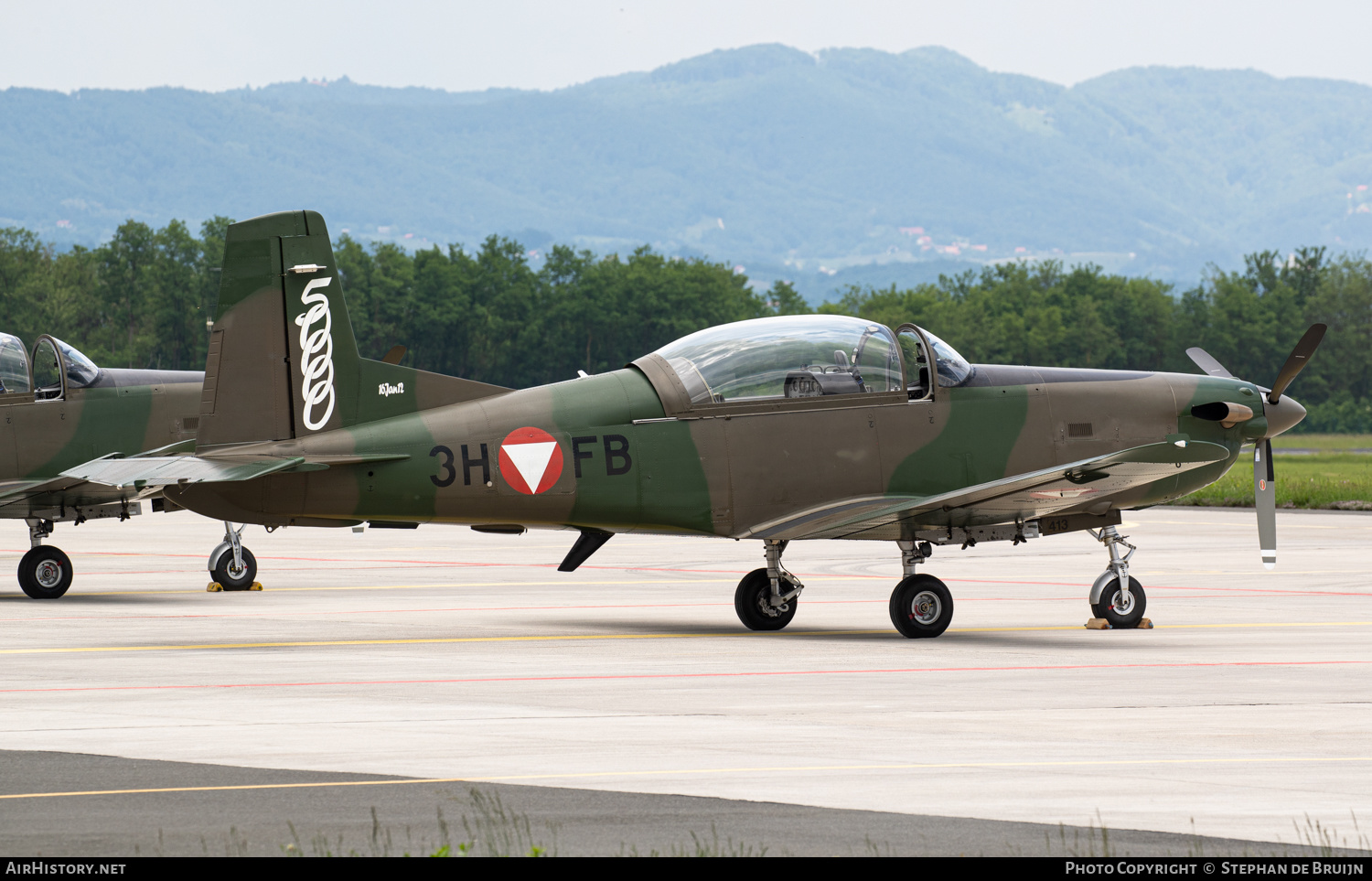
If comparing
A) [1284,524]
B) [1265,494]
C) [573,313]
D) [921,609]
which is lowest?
[921,609]

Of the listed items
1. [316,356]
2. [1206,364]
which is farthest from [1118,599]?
[316,356]

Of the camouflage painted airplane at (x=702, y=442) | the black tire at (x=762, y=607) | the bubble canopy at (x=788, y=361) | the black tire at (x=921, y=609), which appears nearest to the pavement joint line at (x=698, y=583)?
the camouflage painted airplane at (x=702, y=442)

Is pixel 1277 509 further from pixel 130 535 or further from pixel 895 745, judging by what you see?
pixel 895 745

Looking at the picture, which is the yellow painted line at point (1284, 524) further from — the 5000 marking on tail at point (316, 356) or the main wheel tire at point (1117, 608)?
the 5000 marking on tail at point (316, 356)

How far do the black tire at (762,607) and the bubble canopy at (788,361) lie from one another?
1.85m

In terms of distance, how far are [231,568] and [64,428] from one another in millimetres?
2594

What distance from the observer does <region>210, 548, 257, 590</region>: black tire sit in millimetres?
20938

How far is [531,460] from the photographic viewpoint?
14.6 meters

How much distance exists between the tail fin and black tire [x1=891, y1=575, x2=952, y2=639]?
13.1ft

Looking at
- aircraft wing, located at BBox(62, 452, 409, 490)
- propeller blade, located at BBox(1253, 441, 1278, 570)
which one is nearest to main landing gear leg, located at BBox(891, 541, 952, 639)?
propeller blade, located at BBox(1253, 441, 1278, 570)

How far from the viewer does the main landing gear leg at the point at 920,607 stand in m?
15.0

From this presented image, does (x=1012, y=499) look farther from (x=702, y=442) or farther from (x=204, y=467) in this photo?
(x=204, y=467)

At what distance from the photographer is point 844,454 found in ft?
49.8

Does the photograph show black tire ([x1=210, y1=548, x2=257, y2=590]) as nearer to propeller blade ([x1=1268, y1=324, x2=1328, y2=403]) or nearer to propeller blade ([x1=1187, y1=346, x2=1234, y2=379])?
propeller blade ([x1=1187, y1=346, x2=1234, y2=379])
